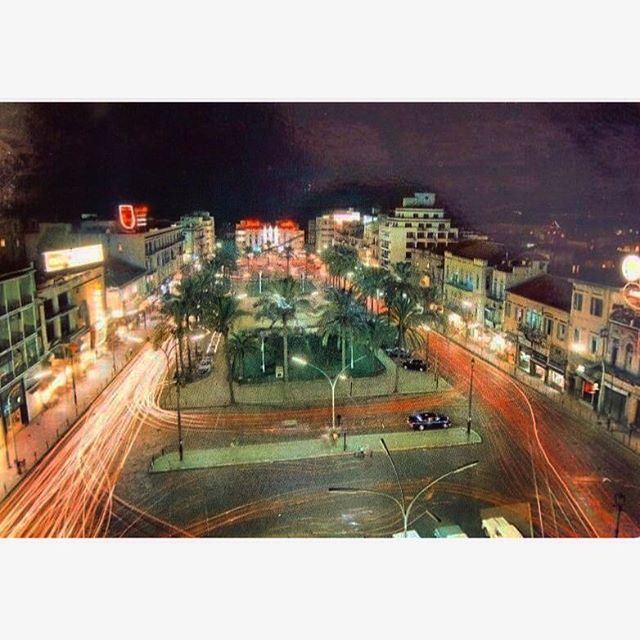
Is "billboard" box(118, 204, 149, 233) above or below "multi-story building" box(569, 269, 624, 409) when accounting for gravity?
above

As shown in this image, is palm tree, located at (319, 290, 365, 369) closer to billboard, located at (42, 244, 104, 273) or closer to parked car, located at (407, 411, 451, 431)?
parked car, located at (407, 411, 451, 431)

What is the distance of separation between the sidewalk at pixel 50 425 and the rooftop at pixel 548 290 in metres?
21.8

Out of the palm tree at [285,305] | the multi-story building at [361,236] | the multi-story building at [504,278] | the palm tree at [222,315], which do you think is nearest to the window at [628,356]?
the multi-story building at [504,278]

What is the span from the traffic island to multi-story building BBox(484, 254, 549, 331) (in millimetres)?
13479

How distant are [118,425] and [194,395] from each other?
4093 millimetres

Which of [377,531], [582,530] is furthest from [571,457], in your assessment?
[377,531]

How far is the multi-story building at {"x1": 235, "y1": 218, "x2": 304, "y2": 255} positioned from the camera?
346 feet

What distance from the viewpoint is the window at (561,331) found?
972 inches

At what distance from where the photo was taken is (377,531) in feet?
43.3

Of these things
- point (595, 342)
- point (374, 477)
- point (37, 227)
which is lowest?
point (374, 477)

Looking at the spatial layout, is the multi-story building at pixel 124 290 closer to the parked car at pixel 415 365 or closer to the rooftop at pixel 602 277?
the parked car at pixel 415 365

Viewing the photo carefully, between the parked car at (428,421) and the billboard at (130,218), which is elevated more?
the billboard at (130,218)

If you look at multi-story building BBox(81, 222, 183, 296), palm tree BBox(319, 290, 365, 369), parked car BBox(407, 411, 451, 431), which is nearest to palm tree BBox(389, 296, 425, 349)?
palm tree BBox(319, 290, 365, 369)

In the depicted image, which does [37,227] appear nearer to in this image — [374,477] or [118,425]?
[118,425]
